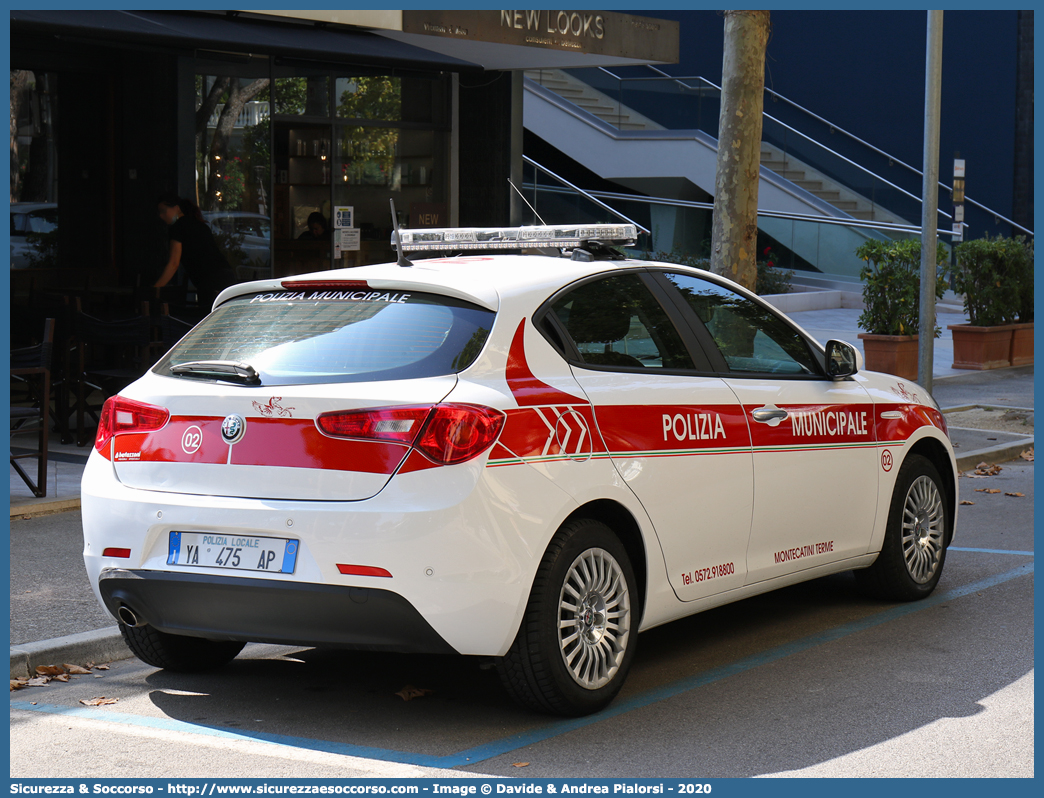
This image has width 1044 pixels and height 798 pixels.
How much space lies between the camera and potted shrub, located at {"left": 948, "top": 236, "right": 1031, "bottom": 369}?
693 inches

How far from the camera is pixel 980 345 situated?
17.6 meters

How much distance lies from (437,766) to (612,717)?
789 mm

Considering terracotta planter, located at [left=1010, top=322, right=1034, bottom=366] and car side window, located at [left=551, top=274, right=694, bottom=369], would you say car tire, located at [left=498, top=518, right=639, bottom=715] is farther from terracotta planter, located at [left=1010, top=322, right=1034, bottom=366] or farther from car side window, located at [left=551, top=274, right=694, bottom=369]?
terracotta planter, located at [left=1010, top=322, right=1034, bottom=366]

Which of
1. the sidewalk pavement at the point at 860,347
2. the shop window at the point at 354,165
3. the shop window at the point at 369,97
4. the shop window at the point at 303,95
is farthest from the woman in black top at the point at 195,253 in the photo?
the shop window at the point at 369,97

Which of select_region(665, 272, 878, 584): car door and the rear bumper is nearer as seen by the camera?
the rear bumper

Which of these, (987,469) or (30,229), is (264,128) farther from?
(987,469)

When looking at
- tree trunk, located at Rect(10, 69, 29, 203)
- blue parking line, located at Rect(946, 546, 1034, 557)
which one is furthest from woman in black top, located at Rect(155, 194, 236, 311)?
blue parking line, located at Rect(946, 546, 1034, 557)

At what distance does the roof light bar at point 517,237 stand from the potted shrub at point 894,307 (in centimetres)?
1064

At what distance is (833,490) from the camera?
243 inches

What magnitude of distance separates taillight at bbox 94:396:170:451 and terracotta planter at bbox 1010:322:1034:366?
49.4 ft

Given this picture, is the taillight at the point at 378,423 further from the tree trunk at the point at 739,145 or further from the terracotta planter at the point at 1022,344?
the terracotta planter at the point at 1022,344

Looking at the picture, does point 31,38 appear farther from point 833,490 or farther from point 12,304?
point 833,490

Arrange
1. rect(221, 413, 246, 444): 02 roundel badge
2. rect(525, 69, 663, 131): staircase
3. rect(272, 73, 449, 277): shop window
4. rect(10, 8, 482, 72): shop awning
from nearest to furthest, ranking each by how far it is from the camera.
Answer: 1. rect(221, 413, 246, 444): 02 roundel badge
2. rect(10, 8, 482, 72): shop awning
3. rect(272, 73, 449, 277): shop window
4. rect(525, 69, 663, 131): staircase

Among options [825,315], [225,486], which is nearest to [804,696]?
[225,486]
